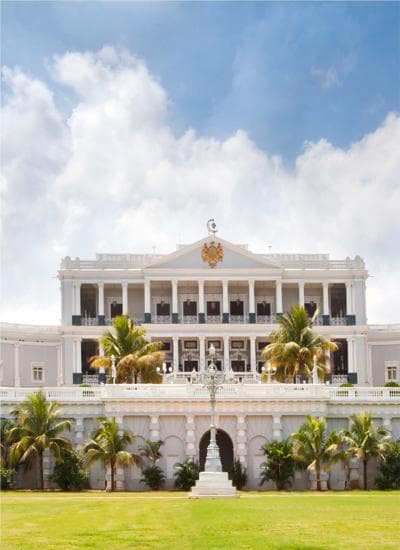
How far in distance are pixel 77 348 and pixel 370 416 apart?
131ft

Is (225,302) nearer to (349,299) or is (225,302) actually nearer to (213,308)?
(213,308)

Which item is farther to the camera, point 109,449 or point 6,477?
point 109,449

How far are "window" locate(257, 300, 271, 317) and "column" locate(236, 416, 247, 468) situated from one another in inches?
1571

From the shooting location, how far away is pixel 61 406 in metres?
57.4

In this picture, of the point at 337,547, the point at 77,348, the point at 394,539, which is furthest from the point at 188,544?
the point at 77,348

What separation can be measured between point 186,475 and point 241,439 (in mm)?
3924

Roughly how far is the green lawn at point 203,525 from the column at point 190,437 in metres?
16.2

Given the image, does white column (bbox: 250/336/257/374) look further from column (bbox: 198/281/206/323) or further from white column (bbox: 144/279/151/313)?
white column (bbox: 144/279/151/313)

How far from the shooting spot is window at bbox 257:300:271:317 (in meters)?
96.7

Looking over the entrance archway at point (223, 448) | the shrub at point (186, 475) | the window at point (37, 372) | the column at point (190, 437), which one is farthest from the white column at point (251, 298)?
the shrub at point (186, 475)

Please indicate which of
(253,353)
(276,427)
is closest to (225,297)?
(253,353)

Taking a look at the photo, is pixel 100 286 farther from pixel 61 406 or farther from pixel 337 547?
pixel 337 547

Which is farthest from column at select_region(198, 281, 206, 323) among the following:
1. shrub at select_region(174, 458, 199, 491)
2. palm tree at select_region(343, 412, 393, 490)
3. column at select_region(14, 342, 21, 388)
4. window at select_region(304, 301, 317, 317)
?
palm tree at select_region(343, 412, 393, 490)

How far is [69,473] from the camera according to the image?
53844 mm
